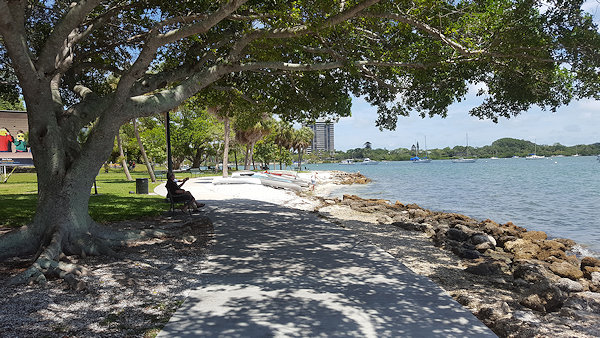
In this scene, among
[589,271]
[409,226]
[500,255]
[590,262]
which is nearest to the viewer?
[589,271]

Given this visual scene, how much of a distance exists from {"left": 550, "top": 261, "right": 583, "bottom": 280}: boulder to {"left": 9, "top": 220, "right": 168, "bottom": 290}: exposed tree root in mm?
7905

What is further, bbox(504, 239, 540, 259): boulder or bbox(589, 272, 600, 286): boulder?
bbox(504, 239, 540, 259): boulder

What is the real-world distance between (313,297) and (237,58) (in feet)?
16.5

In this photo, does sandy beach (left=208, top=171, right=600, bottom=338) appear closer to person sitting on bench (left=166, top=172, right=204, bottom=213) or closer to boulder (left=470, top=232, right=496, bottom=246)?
boulder (left=470, top=232, right=496, bottom=246)

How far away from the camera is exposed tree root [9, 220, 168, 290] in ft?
16.1

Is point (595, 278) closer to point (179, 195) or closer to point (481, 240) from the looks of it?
point (481, 240)

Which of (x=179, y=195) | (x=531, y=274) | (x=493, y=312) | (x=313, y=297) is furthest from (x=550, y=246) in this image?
(x=179, y=195)

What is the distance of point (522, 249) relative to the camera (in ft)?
29.6

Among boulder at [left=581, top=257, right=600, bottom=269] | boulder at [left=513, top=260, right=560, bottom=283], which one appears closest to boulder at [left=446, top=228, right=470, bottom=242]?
boulder at [left=581, top=257, right=600, bottom=269]

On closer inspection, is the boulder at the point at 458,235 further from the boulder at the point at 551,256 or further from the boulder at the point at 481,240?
the boulder at the point at 551,256

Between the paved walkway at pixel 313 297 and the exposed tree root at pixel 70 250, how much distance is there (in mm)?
1639

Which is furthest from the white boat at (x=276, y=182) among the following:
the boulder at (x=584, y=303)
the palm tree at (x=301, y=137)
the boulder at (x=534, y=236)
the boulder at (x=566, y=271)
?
the palm tree at (x=301, y=137)

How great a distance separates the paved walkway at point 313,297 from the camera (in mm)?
3703

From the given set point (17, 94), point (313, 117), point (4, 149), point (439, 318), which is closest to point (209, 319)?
point (439, 318)
